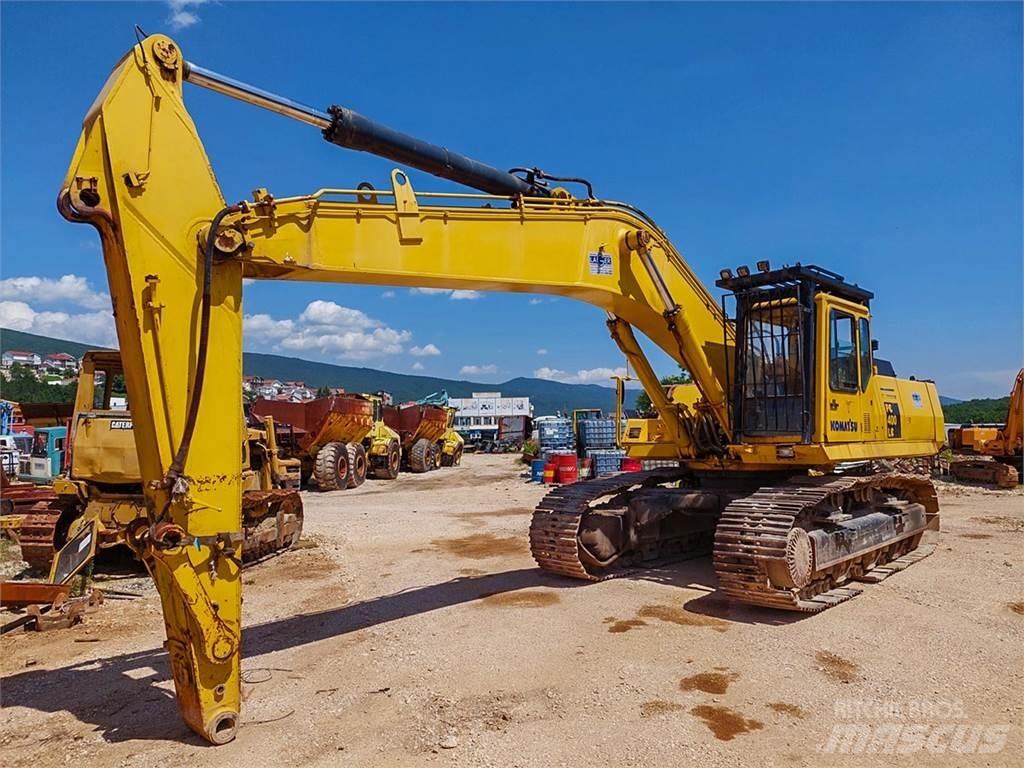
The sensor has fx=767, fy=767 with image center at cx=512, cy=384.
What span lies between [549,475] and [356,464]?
5833 mm

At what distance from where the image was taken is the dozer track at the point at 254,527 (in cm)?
945

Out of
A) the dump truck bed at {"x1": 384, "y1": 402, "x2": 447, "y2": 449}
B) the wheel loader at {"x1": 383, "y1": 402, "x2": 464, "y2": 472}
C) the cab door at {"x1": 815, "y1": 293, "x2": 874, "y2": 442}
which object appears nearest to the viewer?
the cab door at {"x1": 815, "y1": 293, "x2": 874, "y2": 442}

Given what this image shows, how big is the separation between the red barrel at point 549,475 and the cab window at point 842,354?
1386cm

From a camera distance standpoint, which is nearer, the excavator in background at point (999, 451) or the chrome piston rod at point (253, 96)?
the chrome piston rod at point (253, 96)

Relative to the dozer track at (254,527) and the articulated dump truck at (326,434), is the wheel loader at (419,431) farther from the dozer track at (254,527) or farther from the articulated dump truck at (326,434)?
the dozer track at (254,527)

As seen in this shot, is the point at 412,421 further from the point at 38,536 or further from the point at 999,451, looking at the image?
the point at 38,536

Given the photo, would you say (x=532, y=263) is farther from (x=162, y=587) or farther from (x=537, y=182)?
(x=162, y=587)

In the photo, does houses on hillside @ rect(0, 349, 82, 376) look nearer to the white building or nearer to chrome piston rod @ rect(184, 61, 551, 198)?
Result: the white building

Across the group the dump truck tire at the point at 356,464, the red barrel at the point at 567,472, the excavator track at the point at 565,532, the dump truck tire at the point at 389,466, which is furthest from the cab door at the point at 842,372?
the dump truck tire at the point at 389,466

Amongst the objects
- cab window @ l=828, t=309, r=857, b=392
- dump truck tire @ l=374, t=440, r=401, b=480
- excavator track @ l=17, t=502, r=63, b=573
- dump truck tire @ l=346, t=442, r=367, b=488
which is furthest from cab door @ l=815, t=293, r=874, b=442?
dump truck tire @ l=374, t=440, r=401, b=480

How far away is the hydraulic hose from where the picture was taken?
4.68m

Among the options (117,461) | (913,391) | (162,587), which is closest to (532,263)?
(162,587)

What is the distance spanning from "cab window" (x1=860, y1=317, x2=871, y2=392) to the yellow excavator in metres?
0.04

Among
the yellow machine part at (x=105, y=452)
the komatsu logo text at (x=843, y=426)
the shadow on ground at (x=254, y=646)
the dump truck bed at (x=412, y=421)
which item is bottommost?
the shadow on ground at (x=254, y=646)
